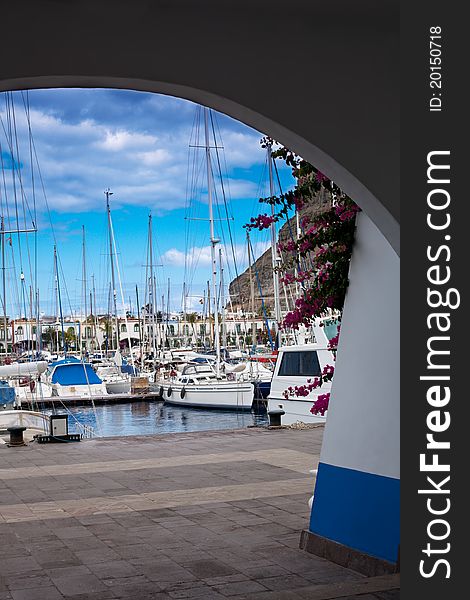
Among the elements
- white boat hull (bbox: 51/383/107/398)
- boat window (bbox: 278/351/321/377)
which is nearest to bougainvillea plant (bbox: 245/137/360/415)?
boat window (bbox: 278/351/321/377)

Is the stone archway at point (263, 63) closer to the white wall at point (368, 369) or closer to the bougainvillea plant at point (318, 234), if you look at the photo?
the white wall at point (368, 369)

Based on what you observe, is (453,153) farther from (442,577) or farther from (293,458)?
(293,458)

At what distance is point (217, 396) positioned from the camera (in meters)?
26.0

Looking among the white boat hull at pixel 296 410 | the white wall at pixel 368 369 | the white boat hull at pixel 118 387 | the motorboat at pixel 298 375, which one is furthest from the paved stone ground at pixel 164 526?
the white boat hull at pixel 118 387

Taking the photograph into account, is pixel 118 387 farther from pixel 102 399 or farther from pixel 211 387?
pixel 211 387

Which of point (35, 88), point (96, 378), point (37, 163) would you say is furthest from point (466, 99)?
point (96, 378)

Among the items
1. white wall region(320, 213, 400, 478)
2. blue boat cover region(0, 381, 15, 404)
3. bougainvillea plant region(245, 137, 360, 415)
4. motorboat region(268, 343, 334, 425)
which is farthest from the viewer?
blue boat cover region(0, 381, 15, 404)

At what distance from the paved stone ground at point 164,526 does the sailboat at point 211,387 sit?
1314cm

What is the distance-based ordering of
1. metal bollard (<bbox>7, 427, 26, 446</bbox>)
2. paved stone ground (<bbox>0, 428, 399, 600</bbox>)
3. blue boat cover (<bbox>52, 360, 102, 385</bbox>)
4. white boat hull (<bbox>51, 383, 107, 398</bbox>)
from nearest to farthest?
paved stone ground (<bbox>0, 428, 399, 600</bbox>)
metal bollard (<bbox>7, 427, 26, 446</bbox>)
white boat hull (<bbox>51, 383, 107, 398</bbox>)
blue boat cover (<bbox>52, 360, 102, 385</bbox>)

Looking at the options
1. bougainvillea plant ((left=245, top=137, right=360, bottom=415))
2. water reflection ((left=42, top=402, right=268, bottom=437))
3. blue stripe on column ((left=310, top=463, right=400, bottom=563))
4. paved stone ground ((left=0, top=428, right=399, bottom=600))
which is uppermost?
bougainvillea plant ((left=245, top=137, right=360, bottom=415))

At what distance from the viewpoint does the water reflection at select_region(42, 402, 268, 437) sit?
2314 cm

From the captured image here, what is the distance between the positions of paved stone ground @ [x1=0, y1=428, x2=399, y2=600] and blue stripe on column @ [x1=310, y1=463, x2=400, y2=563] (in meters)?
0.25

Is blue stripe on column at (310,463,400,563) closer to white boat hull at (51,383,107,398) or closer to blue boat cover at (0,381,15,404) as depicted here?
blue boat cover at (0,381,15,404)

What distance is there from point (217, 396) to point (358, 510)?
20.5 metres
